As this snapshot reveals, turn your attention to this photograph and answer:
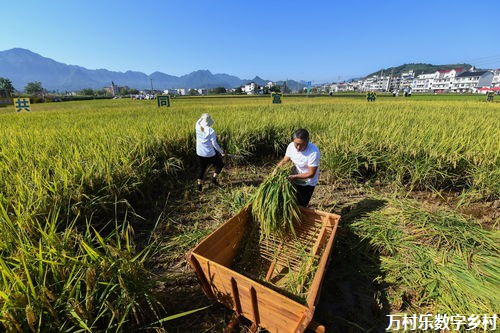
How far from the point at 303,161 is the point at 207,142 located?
1.94m

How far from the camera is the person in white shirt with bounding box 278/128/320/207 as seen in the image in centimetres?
248

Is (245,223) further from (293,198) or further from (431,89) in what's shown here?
(431,89)

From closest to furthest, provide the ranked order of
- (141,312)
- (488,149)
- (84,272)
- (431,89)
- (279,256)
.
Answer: (84,272) < (141,312) < (279,256) < (488,149) < (431,89)

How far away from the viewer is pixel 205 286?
1.87 m

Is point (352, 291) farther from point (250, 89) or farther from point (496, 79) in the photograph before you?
point (250, 89)

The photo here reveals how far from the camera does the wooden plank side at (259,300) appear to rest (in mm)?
1372

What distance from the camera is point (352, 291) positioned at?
2.20 meters

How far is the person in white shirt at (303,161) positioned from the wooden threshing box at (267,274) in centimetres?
40

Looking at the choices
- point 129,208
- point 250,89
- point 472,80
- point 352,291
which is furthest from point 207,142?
point 250,89

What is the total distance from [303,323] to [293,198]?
118 cm

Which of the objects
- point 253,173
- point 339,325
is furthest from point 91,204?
point 253,173

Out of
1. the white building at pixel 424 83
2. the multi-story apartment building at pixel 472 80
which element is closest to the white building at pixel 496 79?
the multi-story apartment building at pixel 472 80

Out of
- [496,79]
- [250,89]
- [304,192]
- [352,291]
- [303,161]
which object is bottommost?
[352,291]
